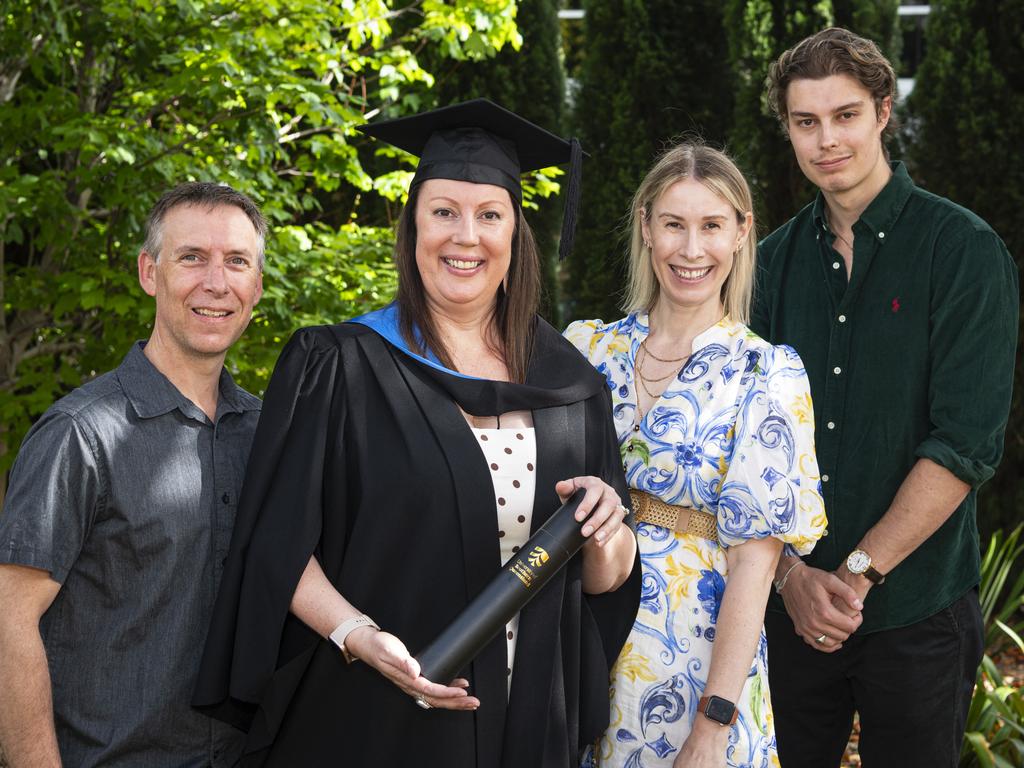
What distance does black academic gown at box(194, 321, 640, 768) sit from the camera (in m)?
2.20

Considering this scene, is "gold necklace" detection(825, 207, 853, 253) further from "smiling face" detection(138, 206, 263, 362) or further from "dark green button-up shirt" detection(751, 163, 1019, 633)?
"smiling face" detection(138, 206, 263, 362)

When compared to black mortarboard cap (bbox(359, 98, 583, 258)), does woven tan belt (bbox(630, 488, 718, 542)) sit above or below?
below

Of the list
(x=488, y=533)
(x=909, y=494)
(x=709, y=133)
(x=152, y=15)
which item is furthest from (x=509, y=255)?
(x=709, y=133)

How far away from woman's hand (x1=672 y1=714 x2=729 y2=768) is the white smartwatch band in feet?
2.64

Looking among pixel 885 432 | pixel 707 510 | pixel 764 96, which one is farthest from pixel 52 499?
pixel 764 96

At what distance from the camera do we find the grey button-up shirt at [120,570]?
82.8 inches

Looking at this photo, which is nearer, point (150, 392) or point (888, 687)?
point (150, 392)

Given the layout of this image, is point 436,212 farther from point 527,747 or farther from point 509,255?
point 527,747

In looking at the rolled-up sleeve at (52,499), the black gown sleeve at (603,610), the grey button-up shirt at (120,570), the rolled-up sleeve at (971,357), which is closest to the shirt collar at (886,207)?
the rolled-up sleeve at (971,357)

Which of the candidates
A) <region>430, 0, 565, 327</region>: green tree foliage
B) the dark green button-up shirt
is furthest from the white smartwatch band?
<region>430, 0, 565, 327</region>: green tree foliage

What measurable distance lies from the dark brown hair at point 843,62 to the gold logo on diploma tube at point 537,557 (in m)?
1.69

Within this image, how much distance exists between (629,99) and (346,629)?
18.7 feet

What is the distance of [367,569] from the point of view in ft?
7.34

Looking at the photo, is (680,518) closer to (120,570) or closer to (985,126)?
(120,570)
